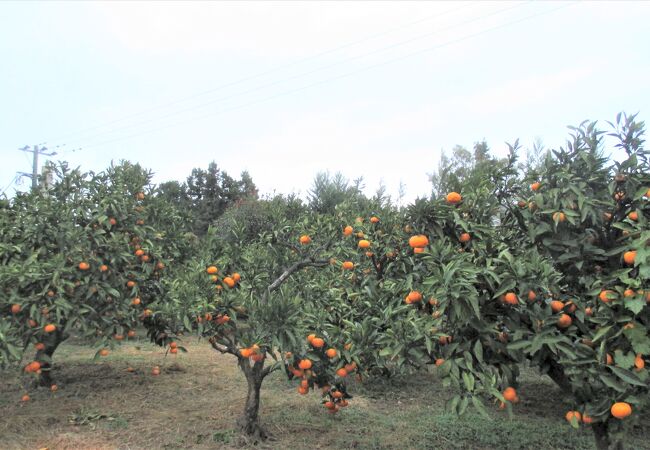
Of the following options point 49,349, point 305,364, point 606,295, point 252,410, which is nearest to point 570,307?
point 606,295

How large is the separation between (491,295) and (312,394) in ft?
12.0

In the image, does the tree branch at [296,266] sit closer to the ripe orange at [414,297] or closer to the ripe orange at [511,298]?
the ripe orange at [414,297]

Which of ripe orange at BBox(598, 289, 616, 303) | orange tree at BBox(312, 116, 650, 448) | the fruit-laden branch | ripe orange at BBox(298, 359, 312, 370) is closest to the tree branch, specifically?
the fruit-laden branch

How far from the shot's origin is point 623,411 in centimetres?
226

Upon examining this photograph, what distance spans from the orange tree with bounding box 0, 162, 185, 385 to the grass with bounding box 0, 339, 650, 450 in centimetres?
62

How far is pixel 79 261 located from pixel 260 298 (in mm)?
1791

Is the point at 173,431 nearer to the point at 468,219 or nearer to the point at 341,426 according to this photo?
the point at 341,426

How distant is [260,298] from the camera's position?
3713 mm

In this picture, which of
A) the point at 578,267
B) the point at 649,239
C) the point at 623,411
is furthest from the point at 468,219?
the point at 623,411

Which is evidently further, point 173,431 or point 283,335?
point 173,431

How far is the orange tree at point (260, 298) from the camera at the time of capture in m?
3.13

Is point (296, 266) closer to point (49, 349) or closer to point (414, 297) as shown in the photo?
point (414, 297)

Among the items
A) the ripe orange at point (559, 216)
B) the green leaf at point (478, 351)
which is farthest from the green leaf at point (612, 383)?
the ripe orange at point (559, 216)

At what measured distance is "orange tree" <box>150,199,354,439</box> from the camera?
3129 mm
